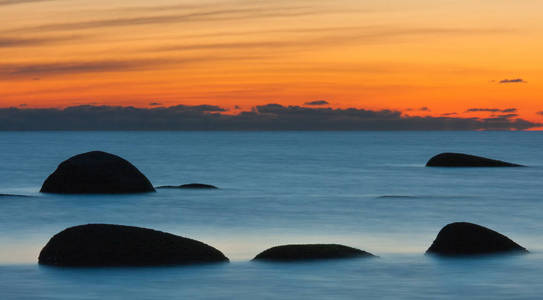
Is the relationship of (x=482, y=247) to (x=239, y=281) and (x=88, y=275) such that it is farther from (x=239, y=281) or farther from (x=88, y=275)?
(x=88, y=275)

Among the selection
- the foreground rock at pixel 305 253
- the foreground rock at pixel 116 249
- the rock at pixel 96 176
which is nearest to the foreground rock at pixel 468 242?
the foreground rock at pixel 305 253

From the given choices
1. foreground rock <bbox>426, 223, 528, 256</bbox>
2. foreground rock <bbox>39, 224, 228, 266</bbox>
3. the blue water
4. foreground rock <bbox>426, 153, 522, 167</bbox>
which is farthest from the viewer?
foreground rock <bbox>426, 153, 522, 167</bbox>

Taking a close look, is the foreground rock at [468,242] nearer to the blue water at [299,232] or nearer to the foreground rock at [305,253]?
the blue water at [299,232]

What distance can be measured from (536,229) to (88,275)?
16340 millimetres

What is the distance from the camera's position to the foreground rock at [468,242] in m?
19.8

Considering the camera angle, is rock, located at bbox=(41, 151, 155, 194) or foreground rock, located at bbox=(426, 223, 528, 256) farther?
rock, located at bbox=(41, 151, 155, 194)

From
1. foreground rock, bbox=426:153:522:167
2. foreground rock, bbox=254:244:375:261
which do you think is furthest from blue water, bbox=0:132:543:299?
foreground rock, bbox=426:153:522:167

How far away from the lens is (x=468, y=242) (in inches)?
782

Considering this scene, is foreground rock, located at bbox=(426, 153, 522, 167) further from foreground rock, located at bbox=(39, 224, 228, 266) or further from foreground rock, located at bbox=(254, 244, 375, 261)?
foreground rock, located at bbox=(39, 224, 228, 266)

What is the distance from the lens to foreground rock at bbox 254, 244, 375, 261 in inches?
743

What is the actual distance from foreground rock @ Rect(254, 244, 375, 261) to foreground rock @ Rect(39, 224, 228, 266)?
157 centimetres

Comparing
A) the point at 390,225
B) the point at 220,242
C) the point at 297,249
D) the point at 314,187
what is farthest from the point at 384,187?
the point at 297,249

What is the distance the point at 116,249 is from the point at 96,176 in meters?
18.1

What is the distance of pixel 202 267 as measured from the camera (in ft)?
59.2
